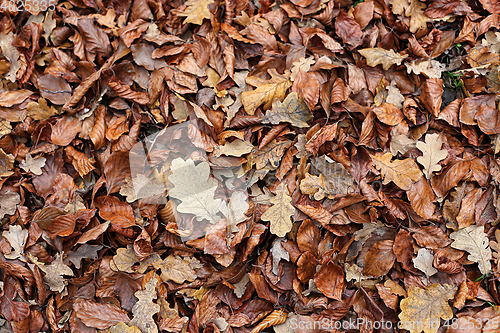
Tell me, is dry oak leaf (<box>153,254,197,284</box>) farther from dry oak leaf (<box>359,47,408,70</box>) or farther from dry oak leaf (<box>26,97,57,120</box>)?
dry oak leaf (<box>359,47,408,70</box>)

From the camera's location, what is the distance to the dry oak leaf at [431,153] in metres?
1.66

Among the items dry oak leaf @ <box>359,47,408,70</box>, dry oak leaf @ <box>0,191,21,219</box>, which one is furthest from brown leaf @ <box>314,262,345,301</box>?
dry oak leaf @ <box>0,191,21,219</box>

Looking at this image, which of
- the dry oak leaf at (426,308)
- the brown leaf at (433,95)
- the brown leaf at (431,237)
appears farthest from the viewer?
the brown leaf at (433,95)

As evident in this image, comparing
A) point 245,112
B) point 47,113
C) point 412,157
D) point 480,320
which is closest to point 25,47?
point 47,113

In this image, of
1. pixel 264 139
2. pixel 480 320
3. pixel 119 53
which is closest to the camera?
pixel 480 320

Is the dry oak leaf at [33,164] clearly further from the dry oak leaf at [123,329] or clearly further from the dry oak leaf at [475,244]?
the dry oak leaf at [475,244]

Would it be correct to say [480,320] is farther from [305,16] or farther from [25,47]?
[25,47]

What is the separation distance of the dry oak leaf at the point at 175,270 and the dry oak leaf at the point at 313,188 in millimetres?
674

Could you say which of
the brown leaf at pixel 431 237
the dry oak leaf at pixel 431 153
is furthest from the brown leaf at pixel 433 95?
the brown leaf at pixel 431 237

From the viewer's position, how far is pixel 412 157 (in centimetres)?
171

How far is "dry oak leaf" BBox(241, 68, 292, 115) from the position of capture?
67.1 inches

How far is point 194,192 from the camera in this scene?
1619 millimetres

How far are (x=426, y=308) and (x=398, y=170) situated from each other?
0.64m

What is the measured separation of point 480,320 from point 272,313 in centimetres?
95
